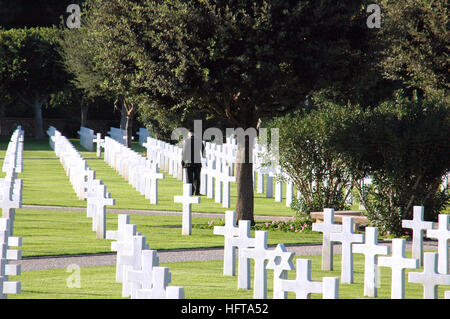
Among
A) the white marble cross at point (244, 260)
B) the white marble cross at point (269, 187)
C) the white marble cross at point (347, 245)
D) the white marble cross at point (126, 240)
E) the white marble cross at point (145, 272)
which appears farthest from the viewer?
the white marble cross at point (269, 187)

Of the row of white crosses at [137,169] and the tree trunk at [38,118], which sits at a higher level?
the tree trunk at [38,118]

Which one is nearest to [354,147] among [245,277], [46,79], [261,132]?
[261,132]

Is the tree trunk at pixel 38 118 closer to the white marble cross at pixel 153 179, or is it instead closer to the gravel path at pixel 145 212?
the white marble cross at pixel 153 179

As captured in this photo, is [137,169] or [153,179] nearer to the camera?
[153,179]

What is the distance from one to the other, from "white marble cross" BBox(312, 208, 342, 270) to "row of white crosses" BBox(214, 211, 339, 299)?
1.10m

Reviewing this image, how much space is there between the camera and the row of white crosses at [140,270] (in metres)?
6.67

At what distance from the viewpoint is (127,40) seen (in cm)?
1584

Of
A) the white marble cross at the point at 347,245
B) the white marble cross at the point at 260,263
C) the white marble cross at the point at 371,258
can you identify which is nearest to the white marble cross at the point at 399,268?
the white marble cross at the point at 371,258

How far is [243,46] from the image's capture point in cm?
1534

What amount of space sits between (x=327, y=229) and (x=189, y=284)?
1980 millimetres

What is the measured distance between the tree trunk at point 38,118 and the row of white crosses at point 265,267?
176ft

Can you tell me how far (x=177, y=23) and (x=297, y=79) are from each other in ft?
8.26

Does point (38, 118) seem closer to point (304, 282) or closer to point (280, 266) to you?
point (280, 266)

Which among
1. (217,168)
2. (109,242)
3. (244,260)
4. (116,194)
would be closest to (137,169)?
(116,194)
